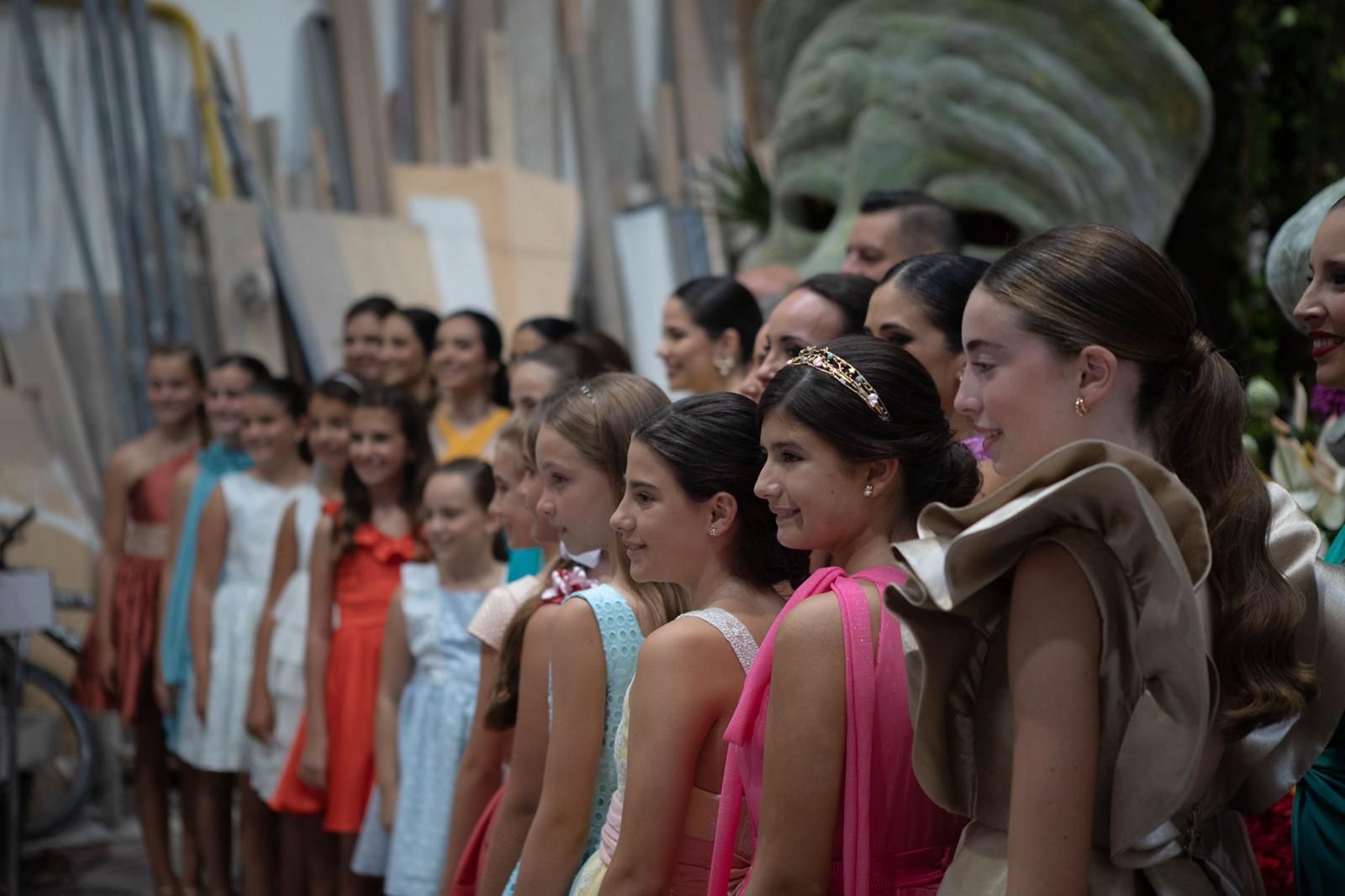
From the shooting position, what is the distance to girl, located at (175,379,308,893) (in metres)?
4.34

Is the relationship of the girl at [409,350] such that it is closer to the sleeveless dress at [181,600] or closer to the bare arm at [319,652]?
the sleeveless dress at [181,600]

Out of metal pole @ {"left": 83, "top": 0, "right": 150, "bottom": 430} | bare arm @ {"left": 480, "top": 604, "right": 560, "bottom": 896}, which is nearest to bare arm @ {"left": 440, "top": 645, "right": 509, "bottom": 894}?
bare arm @ {"left": 480, "top": 604, "right": 560, "bottom": 896}

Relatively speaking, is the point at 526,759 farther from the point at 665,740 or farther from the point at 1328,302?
the point at 1328,302

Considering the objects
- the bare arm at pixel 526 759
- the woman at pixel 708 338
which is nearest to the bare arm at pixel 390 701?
the woman at pixel 708 338

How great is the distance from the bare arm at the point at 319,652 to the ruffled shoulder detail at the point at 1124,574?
2729 mm

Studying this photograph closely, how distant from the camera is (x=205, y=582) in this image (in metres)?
4.39

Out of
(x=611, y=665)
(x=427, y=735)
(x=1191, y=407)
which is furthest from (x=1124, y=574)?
(x=427, y=735)

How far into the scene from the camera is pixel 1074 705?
1265mm

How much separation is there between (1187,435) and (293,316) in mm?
5192

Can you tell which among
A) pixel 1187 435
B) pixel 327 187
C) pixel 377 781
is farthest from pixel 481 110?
pixel 1187 435

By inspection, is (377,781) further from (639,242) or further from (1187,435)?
(639,242)

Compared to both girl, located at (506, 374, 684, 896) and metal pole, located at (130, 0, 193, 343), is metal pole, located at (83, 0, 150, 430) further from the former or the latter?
girl, located at (506, 374, 684, 896)

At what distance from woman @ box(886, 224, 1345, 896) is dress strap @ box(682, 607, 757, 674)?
16.7 inches

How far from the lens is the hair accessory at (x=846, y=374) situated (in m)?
1.69
